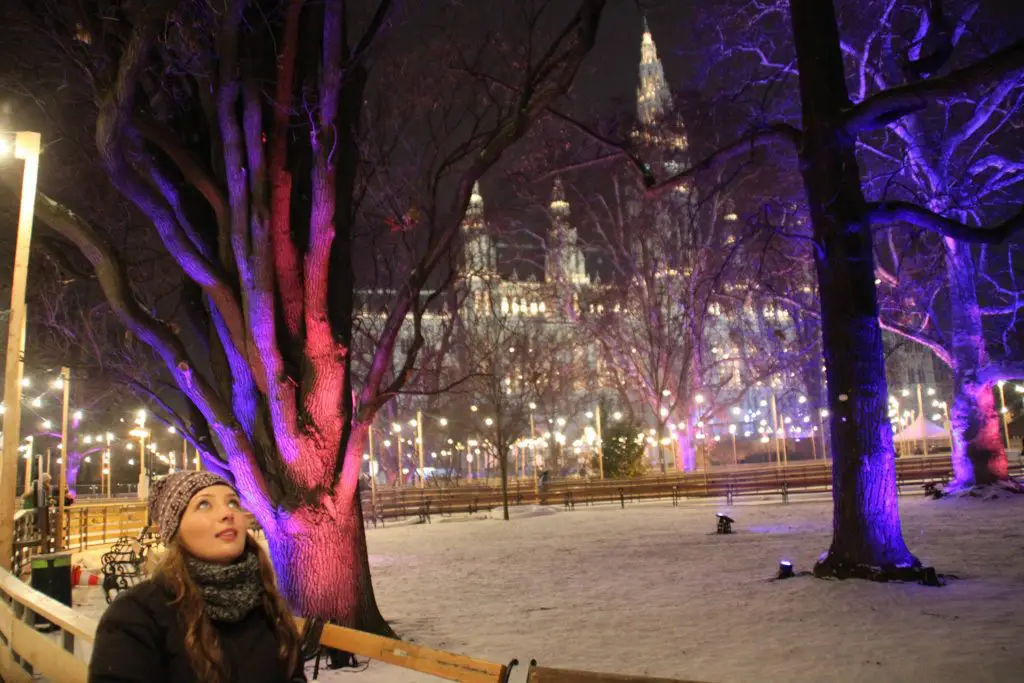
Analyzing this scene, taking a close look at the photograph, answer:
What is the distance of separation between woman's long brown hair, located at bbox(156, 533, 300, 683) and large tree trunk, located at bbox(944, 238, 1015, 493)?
941 inches

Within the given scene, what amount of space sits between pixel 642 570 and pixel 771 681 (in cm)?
742

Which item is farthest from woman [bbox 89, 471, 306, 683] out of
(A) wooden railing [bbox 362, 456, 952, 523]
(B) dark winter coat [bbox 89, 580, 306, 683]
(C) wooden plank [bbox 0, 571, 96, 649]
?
(A) wooden railing [bbox 362, 456, 952, 523]

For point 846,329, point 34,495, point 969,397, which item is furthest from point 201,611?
point 969,397

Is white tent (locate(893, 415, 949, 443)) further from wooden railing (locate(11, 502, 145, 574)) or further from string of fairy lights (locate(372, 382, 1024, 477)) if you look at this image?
wooden railing (locate(11, 502, 145, 574))

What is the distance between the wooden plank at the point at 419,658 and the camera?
403 centimetres

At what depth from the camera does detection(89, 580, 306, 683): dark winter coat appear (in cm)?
235

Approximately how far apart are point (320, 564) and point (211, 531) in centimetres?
637

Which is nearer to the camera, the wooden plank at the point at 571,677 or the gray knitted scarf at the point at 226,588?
the gray knitted scarf at the point at 226,588

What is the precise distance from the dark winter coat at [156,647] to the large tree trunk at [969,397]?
24.0 metres

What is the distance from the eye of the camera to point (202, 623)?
245cm

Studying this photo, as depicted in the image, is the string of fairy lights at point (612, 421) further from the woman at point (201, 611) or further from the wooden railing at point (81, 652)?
the woman at point (201, 611)

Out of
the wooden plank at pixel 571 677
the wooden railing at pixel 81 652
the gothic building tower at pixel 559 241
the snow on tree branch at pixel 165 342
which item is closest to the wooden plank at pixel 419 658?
the wooden railing at pixel 81 652

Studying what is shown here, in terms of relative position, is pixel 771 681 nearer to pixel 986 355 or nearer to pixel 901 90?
pixel 901 90

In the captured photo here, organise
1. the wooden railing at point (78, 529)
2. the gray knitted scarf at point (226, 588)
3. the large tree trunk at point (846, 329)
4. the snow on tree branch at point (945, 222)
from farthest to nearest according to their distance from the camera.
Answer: the wooden railing at point (78, 529), the large tree trunk at point (846, 329), the snow on tree branch at point (945, 222), the gray knitted scarf at point (226, 588)
